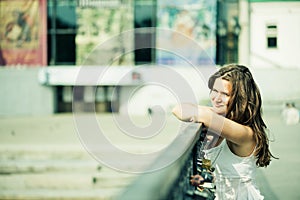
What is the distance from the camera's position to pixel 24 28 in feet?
79.6

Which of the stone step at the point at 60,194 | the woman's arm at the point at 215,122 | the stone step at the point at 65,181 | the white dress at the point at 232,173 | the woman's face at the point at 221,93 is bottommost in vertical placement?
the stone step at the point at 60,194

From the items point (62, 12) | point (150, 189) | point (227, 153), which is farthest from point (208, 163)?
point (62, 12)

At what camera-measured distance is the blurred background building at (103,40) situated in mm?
23047

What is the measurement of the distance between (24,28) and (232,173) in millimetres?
23166

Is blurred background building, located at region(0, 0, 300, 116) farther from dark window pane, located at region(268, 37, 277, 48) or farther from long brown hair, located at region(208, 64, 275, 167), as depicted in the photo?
long brown hair, located at region(208, 64, 275, 167)

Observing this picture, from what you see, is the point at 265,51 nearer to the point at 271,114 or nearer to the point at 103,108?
the point at 103,108

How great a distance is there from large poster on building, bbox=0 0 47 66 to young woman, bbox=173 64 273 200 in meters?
22.6

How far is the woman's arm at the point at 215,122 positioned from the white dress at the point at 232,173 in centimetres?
→ 12

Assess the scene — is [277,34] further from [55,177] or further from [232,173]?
[232,173]

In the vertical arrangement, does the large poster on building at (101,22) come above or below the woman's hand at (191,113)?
above

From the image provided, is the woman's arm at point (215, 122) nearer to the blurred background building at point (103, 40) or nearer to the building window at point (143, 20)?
the blurred background building at point (103, 40)

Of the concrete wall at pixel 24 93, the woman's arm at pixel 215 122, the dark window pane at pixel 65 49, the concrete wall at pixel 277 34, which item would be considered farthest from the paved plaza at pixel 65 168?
the dark window pane at pixel 65 49

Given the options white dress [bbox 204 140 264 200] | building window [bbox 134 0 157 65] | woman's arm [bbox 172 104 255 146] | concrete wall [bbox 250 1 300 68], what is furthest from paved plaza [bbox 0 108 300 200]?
building window [bbox 134 0 157 65]

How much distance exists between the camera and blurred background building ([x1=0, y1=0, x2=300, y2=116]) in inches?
907
